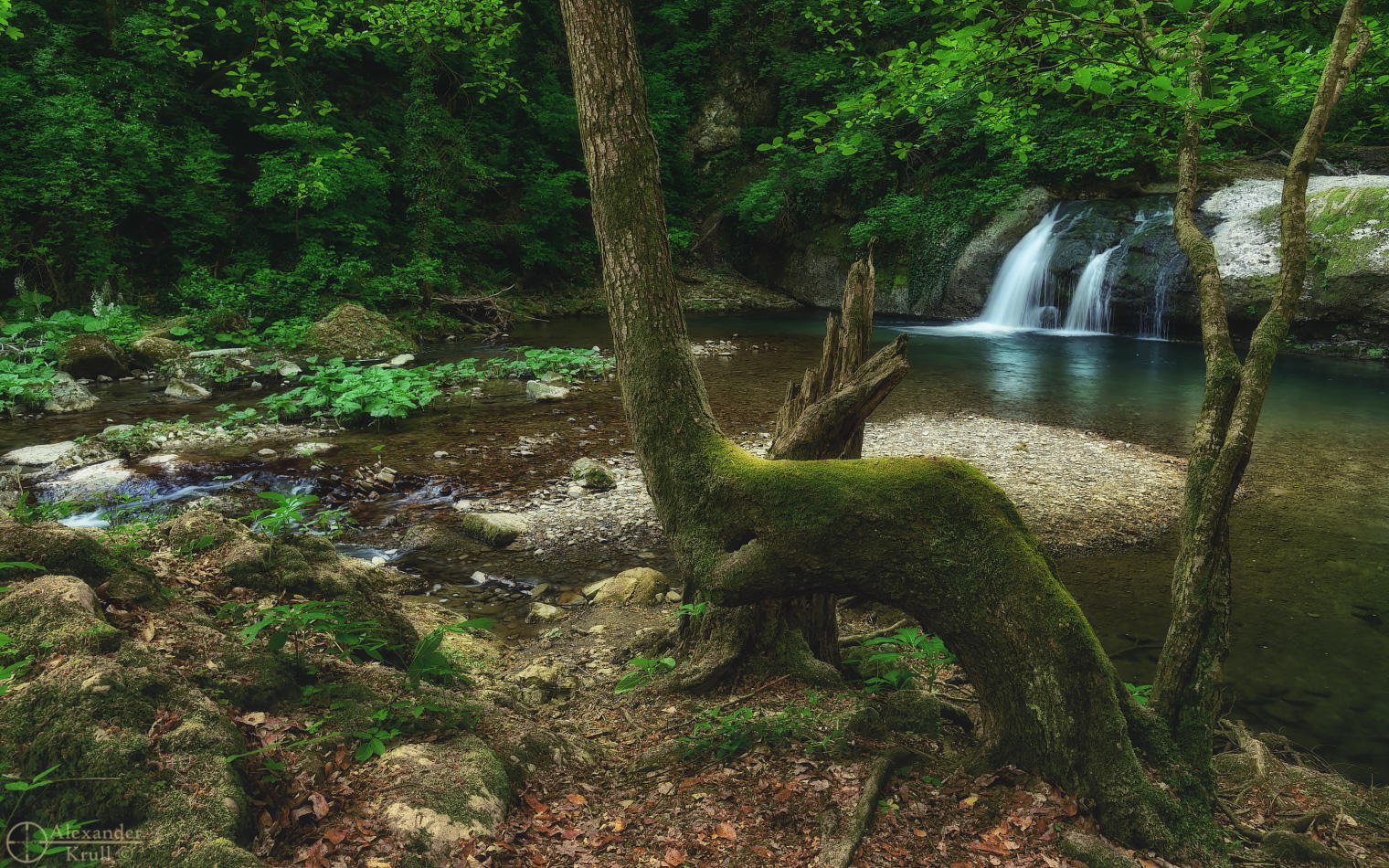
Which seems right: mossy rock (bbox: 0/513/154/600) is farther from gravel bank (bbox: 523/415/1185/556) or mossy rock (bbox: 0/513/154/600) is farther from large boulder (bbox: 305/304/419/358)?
large boulder (bbox: 305/304/419/358)

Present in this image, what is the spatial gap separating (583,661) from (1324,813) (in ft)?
12.0

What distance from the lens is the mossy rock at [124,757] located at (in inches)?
72.6

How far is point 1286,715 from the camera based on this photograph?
4082 millimetres

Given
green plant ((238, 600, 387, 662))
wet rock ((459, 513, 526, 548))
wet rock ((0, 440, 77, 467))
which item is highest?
wet rock ((0, 440, 77, 467))

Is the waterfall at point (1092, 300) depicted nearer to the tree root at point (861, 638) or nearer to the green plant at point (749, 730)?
the tree root at point (861, 638)

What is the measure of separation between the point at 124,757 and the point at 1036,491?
24.7 feet

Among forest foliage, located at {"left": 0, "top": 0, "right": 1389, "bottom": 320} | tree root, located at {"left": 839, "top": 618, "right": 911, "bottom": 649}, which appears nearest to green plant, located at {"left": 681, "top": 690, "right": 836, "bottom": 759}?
tree root, located at {"left": 839, "top": 618, "right": 911, "bottom": 649}

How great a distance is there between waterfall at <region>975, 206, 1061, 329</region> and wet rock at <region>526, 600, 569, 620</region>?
17.1 metres

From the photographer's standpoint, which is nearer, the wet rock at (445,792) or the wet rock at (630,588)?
the wet rock at (445,792)

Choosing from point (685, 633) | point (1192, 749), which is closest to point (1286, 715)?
point (1192, 749)

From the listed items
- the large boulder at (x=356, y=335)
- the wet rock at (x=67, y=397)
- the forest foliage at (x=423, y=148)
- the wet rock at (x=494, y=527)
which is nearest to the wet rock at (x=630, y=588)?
the wet rock at (x=494, y=527)

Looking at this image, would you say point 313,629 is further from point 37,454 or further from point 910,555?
point 37,454

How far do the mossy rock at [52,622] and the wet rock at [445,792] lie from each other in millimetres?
1037

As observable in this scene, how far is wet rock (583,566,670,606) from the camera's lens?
5.27 metres
